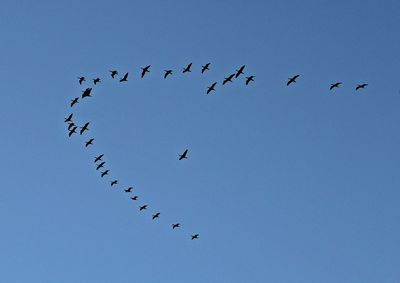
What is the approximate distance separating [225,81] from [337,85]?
1422 cm

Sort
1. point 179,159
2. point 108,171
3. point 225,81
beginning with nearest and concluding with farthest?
point 225,81 < point 179,159 < point 108,171

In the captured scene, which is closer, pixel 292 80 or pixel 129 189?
pixel 292 80

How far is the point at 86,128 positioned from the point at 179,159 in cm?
1315

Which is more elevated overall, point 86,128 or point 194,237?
point 86,128

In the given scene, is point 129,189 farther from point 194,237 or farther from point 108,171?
point 194,237

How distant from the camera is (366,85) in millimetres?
81062

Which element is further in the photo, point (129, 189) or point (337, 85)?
point (129, 189)

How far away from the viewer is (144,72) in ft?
258

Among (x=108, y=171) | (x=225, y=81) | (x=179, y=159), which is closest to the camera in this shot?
(x=225, y=81)

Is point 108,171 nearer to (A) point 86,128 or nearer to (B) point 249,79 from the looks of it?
(A) point 86,128

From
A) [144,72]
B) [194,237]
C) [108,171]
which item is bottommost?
[194,237]

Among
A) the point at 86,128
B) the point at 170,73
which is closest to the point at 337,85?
the point at 170,73

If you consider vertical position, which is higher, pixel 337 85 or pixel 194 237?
pixel 337 85

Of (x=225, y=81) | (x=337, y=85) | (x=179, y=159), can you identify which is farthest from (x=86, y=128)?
(x=337, y=85)
